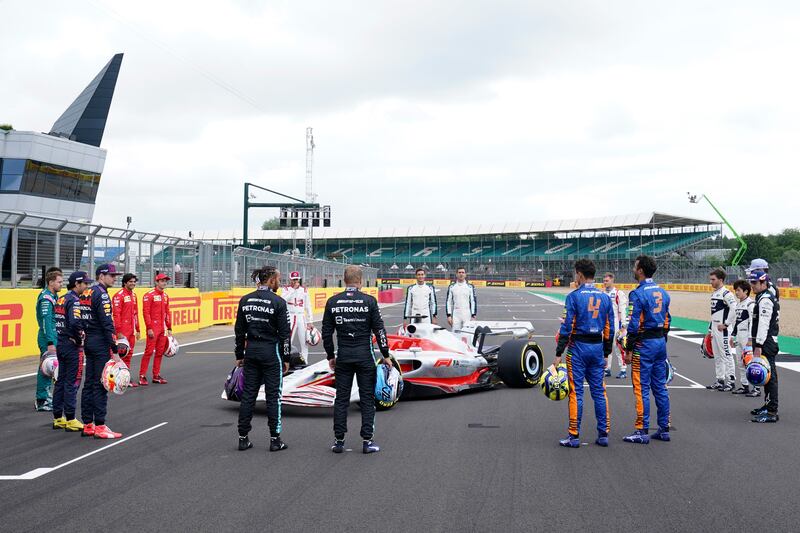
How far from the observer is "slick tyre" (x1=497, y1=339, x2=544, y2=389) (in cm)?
984

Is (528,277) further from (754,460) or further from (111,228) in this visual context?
(754,460)

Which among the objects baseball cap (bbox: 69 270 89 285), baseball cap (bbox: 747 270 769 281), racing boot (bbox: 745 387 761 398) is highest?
baseball cap (bbox: 747 270 769 281)

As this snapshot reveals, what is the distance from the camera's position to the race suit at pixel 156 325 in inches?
424

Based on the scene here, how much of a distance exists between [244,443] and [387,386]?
2135 millimetres

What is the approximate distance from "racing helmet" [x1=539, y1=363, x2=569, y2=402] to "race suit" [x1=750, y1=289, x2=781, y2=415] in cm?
263


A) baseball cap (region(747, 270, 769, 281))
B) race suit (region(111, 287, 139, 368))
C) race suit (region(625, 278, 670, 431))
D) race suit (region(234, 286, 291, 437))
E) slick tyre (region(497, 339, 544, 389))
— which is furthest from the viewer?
race suit (region(111, 287, 139, 368))

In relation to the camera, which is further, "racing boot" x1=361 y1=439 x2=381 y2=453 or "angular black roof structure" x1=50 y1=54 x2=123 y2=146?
"angular black roof structure" x1=50 y1=54 x2=123 y2=146

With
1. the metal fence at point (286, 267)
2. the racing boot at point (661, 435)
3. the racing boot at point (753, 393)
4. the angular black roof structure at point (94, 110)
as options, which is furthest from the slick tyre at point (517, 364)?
the angular black roof structure at point (94, 110)

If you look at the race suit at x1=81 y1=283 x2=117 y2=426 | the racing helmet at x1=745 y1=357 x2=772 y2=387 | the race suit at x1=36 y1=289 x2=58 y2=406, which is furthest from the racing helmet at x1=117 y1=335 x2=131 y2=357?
the racing helmet at x1=745 y1=357 x2=772 y2=387

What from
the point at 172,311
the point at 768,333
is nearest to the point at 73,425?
the point at 768,333

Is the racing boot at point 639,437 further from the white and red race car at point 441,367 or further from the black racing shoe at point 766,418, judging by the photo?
the white and red race car at point 441,367

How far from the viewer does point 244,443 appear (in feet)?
21.0

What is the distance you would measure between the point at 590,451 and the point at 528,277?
87149 millimetres

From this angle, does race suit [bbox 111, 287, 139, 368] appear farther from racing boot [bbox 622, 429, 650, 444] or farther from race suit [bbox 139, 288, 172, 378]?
racing boot [bbox 622, 429, 650, 444]
